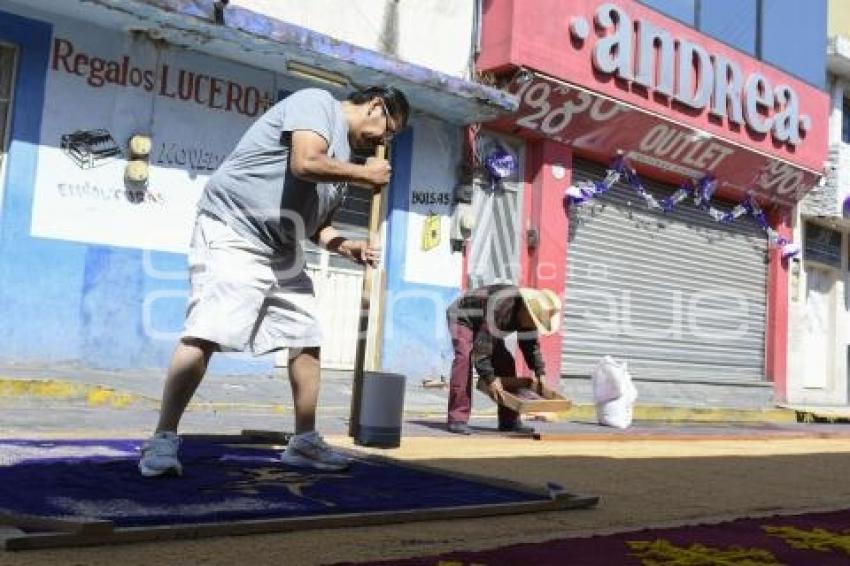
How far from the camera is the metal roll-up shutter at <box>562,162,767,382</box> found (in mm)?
12421

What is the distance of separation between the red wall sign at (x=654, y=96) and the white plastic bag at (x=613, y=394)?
373 centimetres

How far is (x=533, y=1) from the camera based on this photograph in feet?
35.9

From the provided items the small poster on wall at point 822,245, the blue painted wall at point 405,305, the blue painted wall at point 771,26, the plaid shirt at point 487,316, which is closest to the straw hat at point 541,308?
the plaid shirt at point 487,316

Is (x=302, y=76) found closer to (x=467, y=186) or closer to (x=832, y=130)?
(x=467, y=186)

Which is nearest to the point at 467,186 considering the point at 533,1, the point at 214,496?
the point at 533,1

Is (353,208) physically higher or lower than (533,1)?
lower

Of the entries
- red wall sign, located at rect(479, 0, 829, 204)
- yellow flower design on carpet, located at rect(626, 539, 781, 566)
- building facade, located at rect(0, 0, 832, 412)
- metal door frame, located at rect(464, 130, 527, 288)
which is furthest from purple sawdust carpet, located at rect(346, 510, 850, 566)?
red wall sign, located at rect(479, 0, 829, 204)

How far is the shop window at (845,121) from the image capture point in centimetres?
1725

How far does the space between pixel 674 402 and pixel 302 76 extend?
7165mm

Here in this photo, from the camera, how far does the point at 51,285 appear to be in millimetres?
8156

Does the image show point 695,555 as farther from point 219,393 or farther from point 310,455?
point 219,393

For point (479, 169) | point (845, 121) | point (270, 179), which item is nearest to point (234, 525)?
point (270, 179)

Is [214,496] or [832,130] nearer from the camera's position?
[214,496]

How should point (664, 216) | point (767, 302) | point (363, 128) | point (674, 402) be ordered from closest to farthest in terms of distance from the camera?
point (363, 128)
point (674, 402)
point (664, 216)
point (767, 302)
